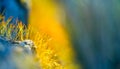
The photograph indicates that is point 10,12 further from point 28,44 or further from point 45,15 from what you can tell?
point 28,44

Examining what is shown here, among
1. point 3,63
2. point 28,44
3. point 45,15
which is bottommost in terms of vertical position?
point 3,63

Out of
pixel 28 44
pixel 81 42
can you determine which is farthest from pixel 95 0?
pixel 28 44

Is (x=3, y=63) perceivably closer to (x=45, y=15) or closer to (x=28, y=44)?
(x=28, y=44)

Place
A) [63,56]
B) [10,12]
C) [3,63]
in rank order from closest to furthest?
1. [3,63]
2. [10,12]
3. [63,56]

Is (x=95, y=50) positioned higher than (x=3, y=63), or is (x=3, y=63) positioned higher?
(x=95, y=50)

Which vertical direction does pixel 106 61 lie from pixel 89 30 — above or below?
below

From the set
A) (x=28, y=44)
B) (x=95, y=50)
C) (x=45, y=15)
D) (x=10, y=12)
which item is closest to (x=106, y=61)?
(x=95, y=50)

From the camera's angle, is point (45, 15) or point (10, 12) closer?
point (10, 12)

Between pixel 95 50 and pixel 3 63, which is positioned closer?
pixel 3 63

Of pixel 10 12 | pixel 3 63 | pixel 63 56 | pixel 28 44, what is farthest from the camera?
pixel 63 56
